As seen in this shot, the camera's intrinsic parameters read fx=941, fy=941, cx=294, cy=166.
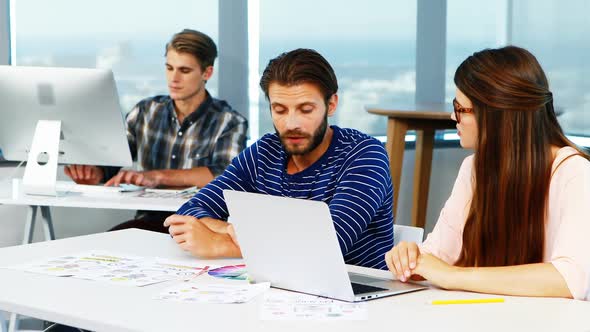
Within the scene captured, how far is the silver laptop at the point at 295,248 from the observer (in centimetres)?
176

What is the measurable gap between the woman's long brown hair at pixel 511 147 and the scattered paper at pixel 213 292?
507 mm

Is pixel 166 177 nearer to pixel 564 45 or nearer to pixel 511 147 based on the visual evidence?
pixel 511 147

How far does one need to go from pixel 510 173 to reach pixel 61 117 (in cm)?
193

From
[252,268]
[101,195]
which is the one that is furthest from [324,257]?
[101,195]

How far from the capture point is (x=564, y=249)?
72.7 inches

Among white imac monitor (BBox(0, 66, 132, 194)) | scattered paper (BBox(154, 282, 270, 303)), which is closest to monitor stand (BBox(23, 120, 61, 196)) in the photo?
white imac monitor (BBox(0, 66, 132, 194))

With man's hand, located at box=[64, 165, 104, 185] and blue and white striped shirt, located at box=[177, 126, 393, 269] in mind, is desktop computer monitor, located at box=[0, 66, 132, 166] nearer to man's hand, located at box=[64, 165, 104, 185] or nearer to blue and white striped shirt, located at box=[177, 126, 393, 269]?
man's hand, located at box=[64, 165, 104, 185]

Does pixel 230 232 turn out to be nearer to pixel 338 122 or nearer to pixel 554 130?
pixel 554 130

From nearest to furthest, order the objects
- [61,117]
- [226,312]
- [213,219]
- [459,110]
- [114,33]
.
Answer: [226,312] → [459,110] → [213,219] → [61,117] → [114,33]

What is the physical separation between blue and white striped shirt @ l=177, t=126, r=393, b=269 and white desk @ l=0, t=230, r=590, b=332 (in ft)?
1.50

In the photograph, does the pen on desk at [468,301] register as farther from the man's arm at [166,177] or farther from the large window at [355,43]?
the large window at [355,43]

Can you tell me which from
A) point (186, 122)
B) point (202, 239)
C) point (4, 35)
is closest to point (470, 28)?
point (186, 122)

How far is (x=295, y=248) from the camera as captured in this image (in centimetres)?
183

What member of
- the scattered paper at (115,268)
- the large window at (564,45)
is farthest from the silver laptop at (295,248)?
the large window at (564,45)
